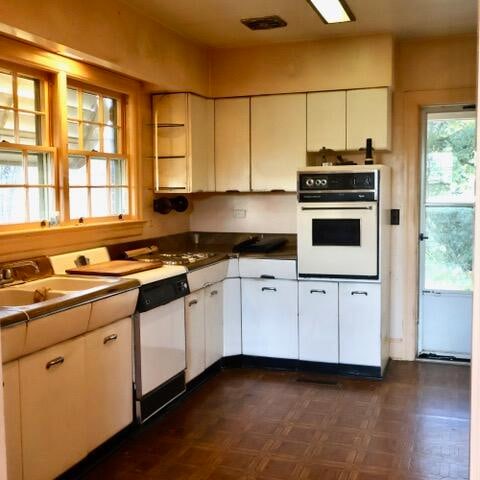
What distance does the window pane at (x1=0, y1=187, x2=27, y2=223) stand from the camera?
341 centimetres

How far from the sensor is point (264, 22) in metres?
A: 4.34

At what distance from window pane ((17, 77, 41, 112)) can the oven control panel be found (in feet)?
6.46

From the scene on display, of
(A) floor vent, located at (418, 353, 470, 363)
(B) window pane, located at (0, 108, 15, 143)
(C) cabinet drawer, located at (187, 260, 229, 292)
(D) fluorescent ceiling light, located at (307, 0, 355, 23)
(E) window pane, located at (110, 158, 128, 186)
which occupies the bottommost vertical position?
(A) floor vent, located at (418, 353, 470, 363)

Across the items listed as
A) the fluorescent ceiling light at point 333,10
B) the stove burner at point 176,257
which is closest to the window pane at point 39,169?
the stove burner at point 176,257

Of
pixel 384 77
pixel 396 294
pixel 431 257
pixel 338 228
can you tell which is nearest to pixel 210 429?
pixel 338 228

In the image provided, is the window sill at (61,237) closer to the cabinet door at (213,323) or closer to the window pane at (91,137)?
the window pane at (91,137)

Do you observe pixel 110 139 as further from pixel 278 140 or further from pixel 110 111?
pixel 278 140

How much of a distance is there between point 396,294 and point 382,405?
1.29 metres

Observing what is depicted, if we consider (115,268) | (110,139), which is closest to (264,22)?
(110,139)

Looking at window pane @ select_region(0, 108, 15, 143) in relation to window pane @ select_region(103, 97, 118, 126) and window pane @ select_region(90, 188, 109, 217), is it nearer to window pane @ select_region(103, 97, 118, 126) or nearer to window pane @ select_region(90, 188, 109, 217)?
window pane @ select_region(90, 188, 109, 217)

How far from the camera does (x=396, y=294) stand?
510 centimetres

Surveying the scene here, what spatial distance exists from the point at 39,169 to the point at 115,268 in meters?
0.75

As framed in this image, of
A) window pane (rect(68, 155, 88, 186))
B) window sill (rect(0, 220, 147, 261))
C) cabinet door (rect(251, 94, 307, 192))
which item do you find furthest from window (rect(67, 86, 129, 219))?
cabinet door (rect(251, 94, 307, 192))

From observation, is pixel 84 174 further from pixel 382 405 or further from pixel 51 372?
pixel 382 405
